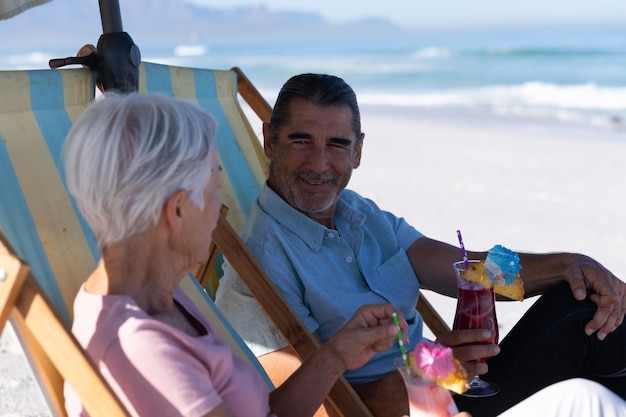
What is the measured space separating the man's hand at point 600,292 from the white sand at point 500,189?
2240mm

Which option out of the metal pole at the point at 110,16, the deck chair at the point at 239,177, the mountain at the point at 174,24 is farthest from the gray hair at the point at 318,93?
the mountain at the point at 174,24

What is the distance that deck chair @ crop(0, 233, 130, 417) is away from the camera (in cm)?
170

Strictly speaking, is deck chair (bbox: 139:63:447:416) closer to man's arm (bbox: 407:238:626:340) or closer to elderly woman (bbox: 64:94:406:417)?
man's arm (bbox: 407:238:626:340)

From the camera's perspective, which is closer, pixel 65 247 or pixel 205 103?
pixel 65 247

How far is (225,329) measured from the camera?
2555 millimetres

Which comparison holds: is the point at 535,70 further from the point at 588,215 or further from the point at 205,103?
the point at 205,103

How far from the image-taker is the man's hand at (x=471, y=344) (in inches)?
102

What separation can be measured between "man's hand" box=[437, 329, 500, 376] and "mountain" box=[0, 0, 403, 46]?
65983 millimetres

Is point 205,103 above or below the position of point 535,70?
above

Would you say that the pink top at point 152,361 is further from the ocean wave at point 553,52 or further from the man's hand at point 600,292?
the ocean wave at point 553,52

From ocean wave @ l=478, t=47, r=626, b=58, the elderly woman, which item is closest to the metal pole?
the elderly woman

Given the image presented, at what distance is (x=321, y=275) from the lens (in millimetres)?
2791

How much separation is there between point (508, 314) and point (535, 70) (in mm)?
21681

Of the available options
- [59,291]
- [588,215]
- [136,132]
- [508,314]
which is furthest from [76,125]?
[588,215]
